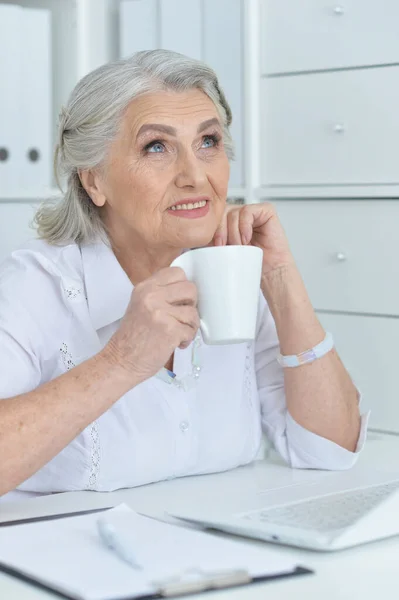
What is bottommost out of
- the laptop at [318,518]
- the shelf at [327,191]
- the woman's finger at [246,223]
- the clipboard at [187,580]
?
the clipboard at [187,580]

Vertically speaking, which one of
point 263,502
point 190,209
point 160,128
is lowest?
point 263,502

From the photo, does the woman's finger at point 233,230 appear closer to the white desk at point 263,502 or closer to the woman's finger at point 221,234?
the woman's finger at point 221,234

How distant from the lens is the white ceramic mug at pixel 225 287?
45.1 inches

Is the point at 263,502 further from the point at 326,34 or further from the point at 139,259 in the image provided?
the point at 326,34

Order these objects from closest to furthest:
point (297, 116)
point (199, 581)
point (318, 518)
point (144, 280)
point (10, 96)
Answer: point (199, 581), point (318, 518), point (144, 280), point (297, 116), point (10, 96)

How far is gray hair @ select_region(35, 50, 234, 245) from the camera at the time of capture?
Result: 1.46 m

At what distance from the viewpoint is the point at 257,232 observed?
1.58 metres

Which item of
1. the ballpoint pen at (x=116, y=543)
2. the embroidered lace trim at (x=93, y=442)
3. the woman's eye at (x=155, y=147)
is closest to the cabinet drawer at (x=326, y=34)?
the woman's eye at (x=155, y=147)

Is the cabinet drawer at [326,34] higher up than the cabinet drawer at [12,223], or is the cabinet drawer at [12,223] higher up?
the cabinet drawer at [326,34]

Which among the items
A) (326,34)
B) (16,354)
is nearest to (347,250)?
(326,34)

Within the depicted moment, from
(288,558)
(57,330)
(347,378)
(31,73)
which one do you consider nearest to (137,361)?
(57,330)

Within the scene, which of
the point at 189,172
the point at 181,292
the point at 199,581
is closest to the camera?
the point at 199,581

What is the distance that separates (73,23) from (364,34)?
72 centimetres

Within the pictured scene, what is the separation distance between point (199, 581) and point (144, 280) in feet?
1.67
